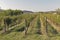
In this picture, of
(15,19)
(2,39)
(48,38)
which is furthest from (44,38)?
(15,19)

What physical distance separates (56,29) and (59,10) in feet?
68.2

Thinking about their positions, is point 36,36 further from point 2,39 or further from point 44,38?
point 2,39

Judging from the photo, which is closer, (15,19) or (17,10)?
(15,19)

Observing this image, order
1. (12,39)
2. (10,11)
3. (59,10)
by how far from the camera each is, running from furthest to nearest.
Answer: (10,11) → (59,10) → (12,39)

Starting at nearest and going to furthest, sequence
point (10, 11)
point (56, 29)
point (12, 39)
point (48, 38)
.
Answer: point (48, 38), point (12, 39), point (56, 29), point (10, 11)

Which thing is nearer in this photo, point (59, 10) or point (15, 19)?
point (15, 19)

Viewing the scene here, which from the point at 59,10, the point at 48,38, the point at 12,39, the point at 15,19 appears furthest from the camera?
the point at 59,10

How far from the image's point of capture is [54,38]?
73.4 feet

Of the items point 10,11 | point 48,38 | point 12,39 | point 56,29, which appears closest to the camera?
point 48,38

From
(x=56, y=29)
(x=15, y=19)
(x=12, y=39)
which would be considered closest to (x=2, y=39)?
(x=12, y=39)

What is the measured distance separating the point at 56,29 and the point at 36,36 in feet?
21.2

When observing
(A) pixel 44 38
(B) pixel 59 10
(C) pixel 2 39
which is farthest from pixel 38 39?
(B) pixel 59 10

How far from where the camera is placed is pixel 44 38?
877 inches

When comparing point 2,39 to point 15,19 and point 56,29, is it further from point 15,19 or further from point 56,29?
point 15,19
